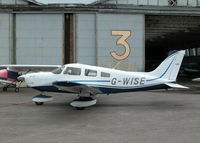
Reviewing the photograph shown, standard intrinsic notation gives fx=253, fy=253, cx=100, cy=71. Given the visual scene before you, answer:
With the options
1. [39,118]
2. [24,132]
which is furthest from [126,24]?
[24,132]

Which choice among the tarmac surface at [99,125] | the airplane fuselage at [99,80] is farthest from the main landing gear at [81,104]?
the airplane fuselage at [99,80]

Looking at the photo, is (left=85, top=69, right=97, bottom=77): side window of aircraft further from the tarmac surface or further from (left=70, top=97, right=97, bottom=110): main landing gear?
the tarmac surface

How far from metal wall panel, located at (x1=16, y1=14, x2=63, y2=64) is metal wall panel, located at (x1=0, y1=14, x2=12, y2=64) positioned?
755 millimetres

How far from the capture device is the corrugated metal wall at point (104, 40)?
73.4ft

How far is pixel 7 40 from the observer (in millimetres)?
22297

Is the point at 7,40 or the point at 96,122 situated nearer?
the point at 96,122

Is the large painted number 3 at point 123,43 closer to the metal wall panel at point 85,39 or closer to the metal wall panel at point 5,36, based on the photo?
the metal wall panel at point 85,39

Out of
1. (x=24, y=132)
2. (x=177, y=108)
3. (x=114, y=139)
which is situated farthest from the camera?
(x=177, y=108)

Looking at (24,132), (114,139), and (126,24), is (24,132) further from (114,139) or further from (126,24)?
(126,24)

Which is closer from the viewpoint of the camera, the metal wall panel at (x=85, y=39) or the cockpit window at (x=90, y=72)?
the cockpit window at (x=90, y=72)

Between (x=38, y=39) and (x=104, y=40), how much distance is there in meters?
5.84

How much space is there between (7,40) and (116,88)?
47.5ft

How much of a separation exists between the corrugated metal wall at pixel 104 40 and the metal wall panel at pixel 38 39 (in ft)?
6.11

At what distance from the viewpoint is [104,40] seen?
2244 centimetres
